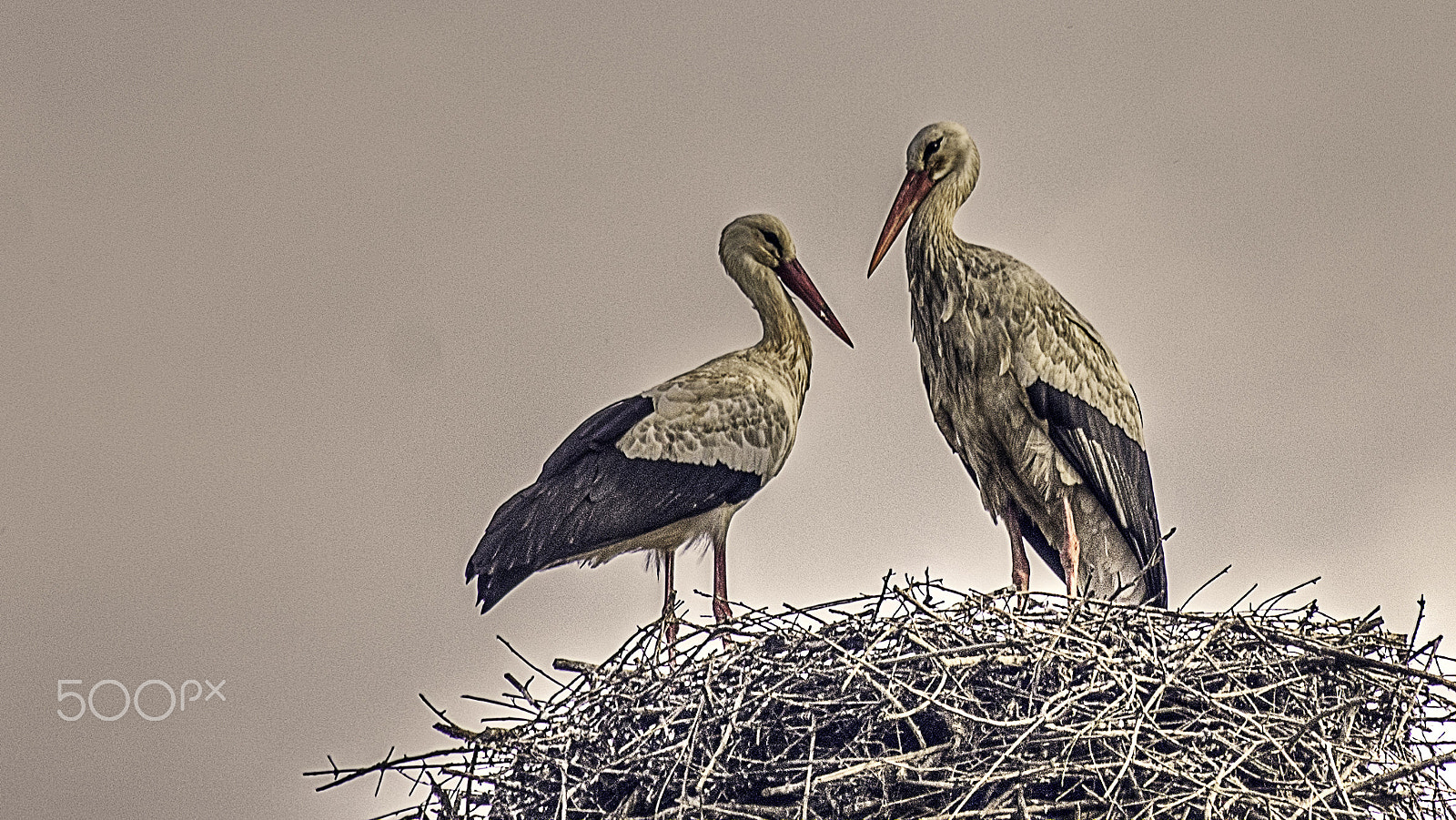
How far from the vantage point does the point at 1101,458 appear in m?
1.98

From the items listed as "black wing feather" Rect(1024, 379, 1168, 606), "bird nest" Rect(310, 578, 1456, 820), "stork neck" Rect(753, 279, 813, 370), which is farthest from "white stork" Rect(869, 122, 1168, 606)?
"bird nest" Rect(310, 578, 1456, 820)

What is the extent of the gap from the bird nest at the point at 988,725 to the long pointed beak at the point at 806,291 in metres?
0.86

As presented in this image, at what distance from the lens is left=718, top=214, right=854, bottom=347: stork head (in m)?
2.31

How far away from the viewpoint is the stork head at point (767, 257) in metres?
2.31

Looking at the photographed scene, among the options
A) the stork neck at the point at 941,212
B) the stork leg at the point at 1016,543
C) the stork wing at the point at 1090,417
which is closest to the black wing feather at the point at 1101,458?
the stork wing at the point at 1090,417

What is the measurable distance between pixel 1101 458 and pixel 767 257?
0.56m

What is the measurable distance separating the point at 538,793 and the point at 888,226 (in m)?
0.96

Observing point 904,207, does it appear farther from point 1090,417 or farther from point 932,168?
point 1090,417

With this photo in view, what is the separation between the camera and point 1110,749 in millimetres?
1268

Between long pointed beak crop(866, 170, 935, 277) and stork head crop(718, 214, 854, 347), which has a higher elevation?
stork head crop(718, 214, 854, 347)

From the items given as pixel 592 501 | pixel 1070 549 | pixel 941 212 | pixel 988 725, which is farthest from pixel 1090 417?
pixel 988 725

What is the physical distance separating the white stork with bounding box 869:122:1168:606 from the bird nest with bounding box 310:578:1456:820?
0.50 metres

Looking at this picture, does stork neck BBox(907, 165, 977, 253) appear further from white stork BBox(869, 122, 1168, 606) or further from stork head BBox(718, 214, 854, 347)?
stork head BBox(718, 214, 854, 347)

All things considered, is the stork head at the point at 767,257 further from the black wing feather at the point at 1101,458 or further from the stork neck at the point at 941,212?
the black wing feather at the point at 1101,458
